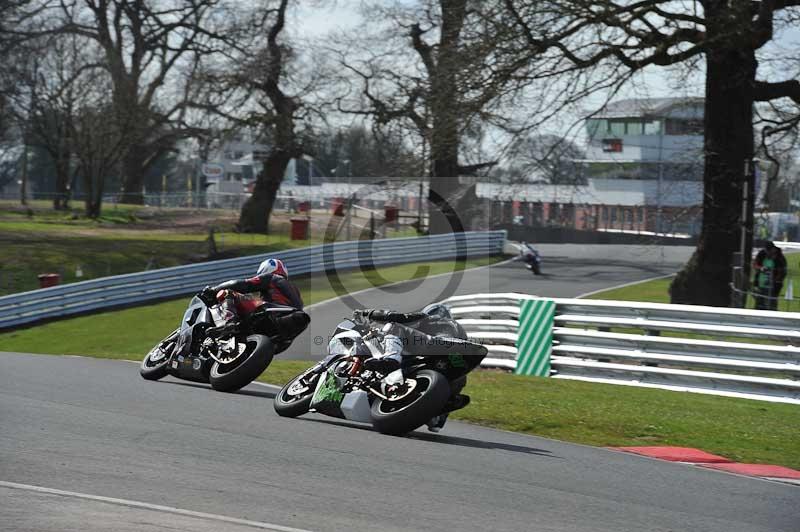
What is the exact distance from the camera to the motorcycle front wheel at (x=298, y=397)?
970 cm

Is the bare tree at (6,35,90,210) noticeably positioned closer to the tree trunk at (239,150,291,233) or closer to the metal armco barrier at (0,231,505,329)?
the tree trunk at (239,150,291,233)

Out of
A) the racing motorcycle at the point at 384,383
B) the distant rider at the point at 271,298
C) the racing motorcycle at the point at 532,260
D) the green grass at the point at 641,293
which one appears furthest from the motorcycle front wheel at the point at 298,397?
the racing motorcycle at the point at 532,260

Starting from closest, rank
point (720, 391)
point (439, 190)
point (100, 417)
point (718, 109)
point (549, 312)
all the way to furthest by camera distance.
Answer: point (100, 417), point (720, 391), point (549, 312), point (718, 109), point (439, 190)

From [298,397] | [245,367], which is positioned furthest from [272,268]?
[298,397]

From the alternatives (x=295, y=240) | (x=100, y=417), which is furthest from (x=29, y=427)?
(x=295, y=240)

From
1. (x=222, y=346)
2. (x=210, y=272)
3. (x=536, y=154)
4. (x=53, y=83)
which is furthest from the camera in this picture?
(x=53, y=83)

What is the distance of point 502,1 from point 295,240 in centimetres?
2243

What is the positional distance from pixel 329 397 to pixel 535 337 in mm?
6935

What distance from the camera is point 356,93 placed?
1554 inches

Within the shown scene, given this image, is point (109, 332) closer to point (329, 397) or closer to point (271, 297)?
point (271, 297)

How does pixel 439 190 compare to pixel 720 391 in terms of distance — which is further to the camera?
pixel 439 190

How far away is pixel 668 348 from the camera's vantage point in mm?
14266

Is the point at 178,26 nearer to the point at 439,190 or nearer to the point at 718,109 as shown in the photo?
the point at 439,190

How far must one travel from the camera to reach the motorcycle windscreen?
9375mm
